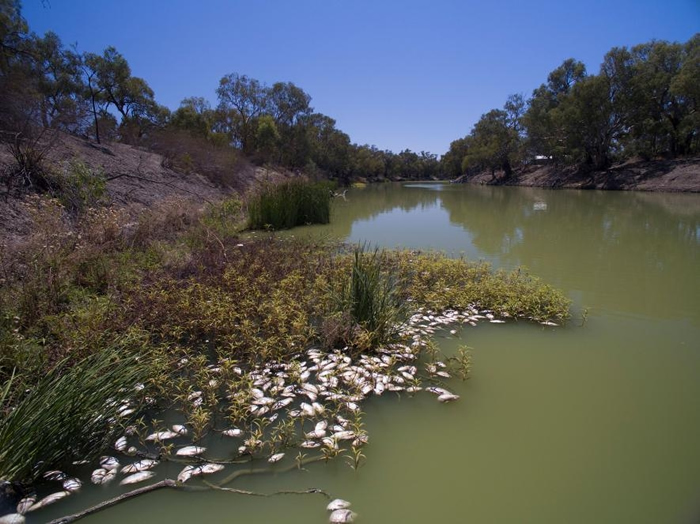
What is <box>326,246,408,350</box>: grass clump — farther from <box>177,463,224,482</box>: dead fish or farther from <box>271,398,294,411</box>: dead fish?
<box>177,463,224,482</box>: dead fish

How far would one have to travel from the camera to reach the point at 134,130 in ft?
68.9

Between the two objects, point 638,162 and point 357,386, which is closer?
point 357,386

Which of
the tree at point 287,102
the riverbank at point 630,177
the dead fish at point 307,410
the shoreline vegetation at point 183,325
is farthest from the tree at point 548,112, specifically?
the dead fish at point 307,410

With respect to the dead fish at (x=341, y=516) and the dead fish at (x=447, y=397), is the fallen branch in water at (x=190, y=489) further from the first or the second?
the dead fish at (x=447, y=397)

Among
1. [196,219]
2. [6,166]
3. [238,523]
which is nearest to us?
[238,523]

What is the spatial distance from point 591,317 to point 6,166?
10125 millimetres

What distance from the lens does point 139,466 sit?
7.34 feet

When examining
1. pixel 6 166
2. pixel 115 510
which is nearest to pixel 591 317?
pixel 115 510

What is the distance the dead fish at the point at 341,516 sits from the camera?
1952 mm

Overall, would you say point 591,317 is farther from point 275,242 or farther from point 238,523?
point 275,242

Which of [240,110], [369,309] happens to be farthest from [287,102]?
[369,309]

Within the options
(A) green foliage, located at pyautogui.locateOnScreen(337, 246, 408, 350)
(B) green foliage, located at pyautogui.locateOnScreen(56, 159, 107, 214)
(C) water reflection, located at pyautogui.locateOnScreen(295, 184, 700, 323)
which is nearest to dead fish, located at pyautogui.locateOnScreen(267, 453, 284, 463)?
(A) green foliage, located at pyautogui.locateOnScreen(337, 246, 408, 350)

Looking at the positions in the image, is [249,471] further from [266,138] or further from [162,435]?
[266,138]

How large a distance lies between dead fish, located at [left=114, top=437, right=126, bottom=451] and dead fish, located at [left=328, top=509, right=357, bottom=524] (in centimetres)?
138
